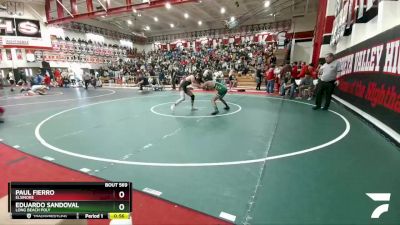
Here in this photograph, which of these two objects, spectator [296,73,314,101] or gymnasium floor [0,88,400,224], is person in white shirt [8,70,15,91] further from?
spectator [296,73,314,101]

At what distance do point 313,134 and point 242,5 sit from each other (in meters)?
22.7

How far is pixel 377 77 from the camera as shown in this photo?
5.64 m

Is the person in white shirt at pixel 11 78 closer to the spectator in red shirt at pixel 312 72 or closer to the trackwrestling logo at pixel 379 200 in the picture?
the spectator in red shirt at pixel 312 72

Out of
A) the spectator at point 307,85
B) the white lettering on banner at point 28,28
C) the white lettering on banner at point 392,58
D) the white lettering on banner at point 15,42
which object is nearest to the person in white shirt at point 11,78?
the white lettering on banner at point 15,42

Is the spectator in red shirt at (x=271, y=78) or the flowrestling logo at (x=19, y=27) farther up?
the flowrestling logo at (x=19, y=27)

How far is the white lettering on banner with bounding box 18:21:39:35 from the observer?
21897mm

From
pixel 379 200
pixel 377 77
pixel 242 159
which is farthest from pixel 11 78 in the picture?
pixel 379 200

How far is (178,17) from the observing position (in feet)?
96.4

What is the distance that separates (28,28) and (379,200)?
29114mm

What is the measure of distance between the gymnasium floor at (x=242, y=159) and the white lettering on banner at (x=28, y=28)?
67.7 feet

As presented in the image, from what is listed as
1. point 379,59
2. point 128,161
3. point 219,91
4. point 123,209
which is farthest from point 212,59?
point 123,209

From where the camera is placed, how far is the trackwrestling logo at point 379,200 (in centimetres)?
233
